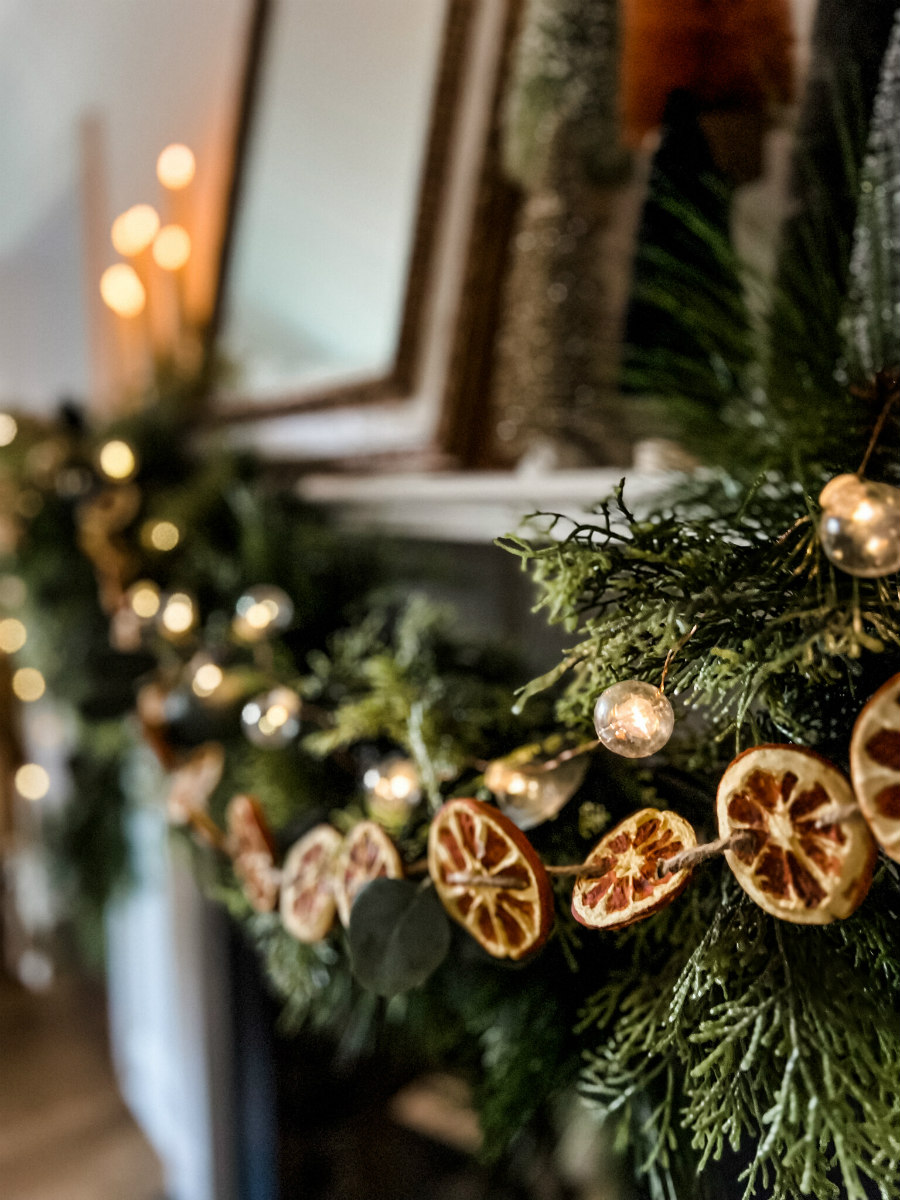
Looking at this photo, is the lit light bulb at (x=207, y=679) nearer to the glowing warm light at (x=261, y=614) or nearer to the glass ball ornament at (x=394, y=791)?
the glowing warm light at (x=261, y=614)

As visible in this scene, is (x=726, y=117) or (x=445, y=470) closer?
(x=726, y=117)

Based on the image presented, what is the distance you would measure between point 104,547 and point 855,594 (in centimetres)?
82

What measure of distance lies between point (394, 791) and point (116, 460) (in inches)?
24.6

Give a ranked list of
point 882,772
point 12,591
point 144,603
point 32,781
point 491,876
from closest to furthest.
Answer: point 882,772 < point 491,876 < point 144,603 < point 12,591 < point 32,781

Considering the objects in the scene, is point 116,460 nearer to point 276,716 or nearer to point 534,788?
point 276,716

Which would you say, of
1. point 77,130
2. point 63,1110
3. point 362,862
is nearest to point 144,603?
point 362,862

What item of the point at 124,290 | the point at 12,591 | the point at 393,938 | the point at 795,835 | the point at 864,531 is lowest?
the point at 12,591

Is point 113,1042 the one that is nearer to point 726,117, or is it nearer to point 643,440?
point 643,440

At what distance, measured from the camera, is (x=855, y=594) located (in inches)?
11.4

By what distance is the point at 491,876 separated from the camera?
1.22 feet

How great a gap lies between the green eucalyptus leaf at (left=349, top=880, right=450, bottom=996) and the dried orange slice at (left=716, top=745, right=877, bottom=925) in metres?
→ 0.17

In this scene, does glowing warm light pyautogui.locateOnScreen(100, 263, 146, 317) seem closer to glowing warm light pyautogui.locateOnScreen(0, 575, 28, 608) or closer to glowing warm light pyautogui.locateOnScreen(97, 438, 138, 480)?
glowing warm light pyautogui.locateOnScreen(97, 438, 138, 480)

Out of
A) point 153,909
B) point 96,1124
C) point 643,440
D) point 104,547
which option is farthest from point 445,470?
point 96,1124

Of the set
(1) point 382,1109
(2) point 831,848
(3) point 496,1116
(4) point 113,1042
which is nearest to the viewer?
(2) point 831,848
